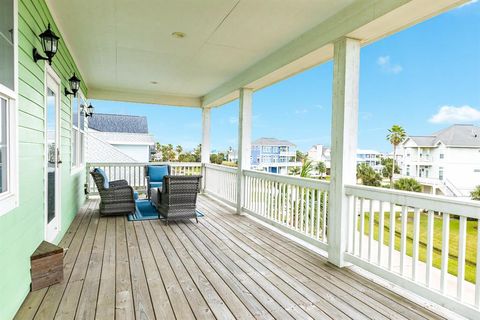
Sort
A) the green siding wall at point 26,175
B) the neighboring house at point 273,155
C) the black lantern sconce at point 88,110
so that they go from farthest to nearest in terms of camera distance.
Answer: the black lantern sconce at point 88,110
the neighboring house at point 273,155
the green siding wall at point 26,175

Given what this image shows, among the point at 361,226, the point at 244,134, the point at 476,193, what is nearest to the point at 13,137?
the point at 361,226

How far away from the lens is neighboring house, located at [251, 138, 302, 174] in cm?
483

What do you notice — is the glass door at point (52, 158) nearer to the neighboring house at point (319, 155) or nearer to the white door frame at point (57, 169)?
the white door frame at point (57, 169)

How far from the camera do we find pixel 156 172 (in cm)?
750

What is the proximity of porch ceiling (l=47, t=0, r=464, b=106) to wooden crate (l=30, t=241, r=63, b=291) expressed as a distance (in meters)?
2.59

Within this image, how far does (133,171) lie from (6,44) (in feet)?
21.2

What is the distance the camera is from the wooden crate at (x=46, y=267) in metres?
2.58

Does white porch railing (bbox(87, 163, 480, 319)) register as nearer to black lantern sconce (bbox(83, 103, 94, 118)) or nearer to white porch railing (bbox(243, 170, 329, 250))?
white porch railing (bbox(243, 170, 329, 250))

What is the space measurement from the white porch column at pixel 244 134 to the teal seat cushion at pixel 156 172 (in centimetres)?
250

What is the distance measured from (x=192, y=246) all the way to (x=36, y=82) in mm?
2553

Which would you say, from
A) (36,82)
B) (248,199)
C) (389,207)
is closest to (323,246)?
(389,207)

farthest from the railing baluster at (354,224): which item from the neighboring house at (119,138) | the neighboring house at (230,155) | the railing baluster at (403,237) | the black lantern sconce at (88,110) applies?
the neighboring house at (119,138)

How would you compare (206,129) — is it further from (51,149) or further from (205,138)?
(51,149)

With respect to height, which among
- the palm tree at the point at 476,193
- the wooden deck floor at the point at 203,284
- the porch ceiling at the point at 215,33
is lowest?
the wooden deck floor at the point at 203,284
